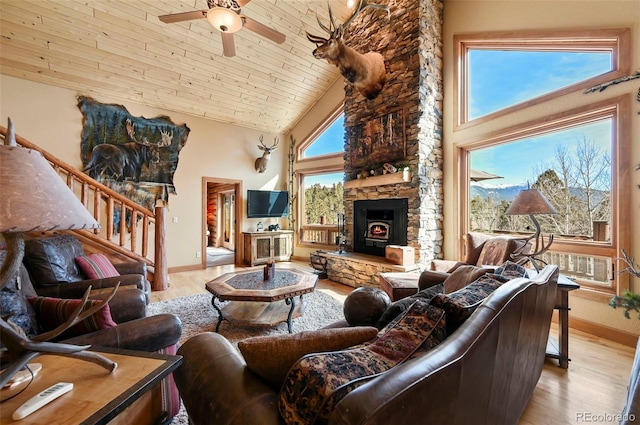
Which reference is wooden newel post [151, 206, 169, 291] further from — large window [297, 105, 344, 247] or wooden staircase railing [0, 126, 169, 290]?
large window [297, 105, 344, 247]

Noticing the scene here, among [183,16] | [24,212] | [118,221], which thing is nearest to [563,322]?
[24,212]

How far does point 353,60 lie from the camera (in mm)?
4145

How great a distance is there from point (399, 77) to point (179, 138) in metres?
4.40

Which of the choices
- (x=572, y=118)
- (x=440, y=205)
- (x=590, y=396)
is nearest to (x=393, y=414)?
(x=590, y=396)

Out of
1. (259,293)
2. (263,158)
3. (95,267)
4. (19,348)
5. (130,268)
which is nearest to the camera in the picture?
(19,348)

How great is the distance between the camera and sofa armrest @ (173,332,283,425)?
2.57ft

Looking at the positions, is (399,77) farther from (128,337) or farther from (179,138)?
(128,337)

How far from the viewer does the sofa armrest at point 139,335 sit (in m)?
1.38

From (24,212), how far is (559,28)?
15.7 feet

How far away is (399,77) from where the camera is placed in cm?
433

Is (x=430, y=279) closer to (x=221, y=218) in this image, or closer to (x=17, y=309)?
Result: (x=17, y=309)

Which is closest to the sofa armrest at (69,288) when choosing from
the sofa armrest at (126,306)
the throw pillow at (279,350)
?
the sofa armrest at (126,306)

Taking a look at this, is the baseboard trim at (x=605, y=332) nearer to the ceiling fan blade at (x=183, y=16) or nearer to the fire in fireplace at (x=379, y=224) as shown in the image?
the fire in fireplace at (x=379, y=224)

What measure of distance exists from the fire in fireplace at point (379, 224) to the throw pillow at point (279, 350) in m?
3.59
